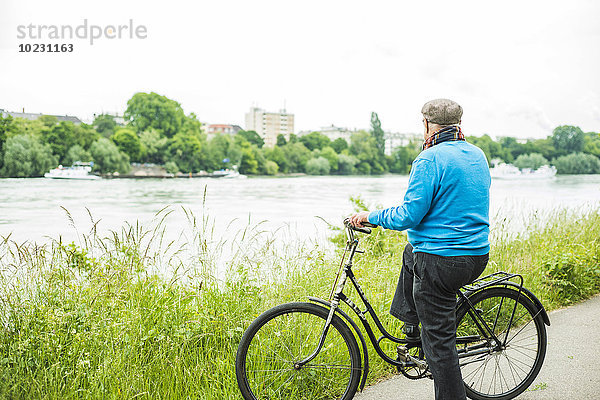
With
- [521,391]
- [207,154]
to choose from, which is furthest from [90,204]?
[521,391]

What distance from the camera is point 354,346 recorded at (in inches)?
107

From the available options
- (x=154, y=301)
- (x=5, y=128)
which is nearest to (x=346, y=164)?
(x=5, y=128)

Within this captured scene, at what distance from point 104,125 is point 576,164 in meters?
32.4

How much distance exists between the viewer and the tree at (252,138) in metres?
49.7

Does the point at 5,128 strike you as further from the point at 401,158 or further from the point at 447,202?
the point at 401,158

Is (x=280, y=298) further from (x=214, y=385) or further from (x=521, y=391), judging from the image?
(x=521, y=391)

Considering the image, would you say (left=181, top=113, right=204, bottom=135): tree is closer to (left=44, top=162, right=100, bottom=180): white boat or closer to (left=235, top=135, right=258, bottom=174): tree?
(left=235, top=135, right=258, bottom=174): tree

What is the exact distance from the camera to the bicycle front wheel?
2.63 m

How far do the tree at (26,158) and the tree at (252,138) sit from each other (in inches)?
1012

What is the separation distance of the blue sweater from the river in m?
14.0

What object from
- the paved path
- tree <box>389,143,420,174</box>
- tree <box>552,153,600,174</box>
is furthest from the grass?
tree <box>389,143,420,174</box>

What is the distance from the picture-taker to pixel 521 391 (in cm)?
311

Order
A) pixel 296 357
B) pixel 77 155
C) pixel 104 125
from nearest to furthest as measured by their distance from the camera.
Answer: pixel 296 357, pixel 77 155, pixel 104 125

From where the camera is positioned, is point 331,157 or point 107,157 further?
point 331,157
